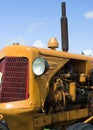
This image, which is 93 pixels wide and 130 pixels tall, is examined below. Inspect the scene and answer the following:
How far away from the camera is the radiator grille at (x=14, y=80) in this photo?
7.19 meters

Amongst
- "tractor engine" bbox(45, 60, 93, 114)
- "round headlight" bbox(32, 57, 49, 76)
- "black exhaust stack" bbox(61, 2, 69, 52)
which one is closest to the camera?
"round headlight" bbox(32, 57, 49, 76)

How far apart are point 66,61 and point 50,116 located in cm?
113

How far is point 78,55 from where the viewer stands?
28.0 ft

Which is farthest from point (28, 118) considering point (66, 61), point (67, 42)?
point (67, 42)

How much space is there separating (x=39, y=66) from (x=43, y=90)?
52 centimetres

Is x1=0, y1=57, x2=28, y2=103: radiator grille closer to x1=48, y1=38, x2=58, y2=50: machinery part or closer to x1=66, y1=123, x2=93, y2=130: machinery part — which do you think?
x1=66, y1=123, x2=93, y2=130: machinery part

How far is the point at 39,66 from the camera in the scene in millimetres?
7074

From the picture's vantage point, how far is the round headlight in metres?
7.00

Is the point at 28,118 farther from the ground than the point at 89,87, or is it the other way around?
the point at 89,87

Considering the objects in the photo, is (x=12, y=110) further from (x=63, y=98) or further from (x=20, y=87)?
(x=63, y=98)

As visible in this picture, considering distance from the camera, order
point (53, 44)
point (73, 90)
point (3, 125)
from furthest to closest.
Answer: point (53, 44) → point (73, 90) → point (3, 125)

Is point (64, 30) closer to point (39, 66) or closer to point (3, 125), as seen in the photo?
point (39, 66)

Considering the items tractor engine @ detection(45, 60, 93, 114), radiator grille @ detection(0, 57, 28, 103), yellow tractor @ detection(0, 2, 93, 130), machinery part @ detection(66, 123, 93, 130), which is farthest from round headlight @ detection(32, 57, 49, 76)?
machinery part @ detection(66, 123, 93, 130)

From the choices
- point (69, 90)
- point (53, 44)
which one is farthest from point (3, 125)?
point (53, 44)
